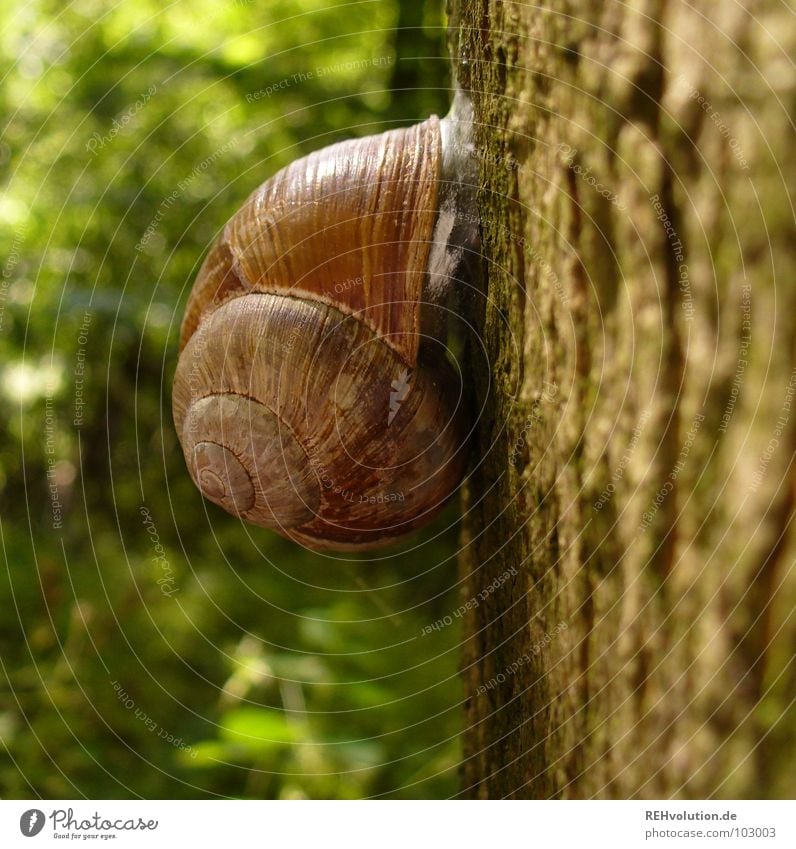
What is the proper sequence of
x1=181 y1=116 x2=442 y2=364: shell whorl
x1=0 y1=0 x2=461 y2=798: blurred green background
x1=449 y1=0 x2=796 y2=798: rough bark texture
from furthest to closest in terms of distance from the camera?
x1=0 y1=0 x2=461 y2=798: blurred green background
x1=181 y1=116 x2=442 y2=364: shell whorl
x1=449 y1=0 x2=796 y2=798: rough bark texture

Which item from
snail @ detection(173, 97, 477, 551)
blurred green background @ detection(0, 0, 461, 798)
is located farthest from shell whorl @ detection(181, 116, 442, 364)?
blurred green background @ detection(0, 0, 461, 798)

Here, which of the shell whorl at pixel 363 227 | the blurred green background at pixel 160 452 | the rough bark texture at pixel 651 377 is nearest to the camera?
the rough bark texture at pixel 651 377

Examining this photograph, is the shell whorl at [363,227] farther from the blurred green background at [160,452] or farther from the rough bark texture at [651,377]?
the blurred green background at [160,452]

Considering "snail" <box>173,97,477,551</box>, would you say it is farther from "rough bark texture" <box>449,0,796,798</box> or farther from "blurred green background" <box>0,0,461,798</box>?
"blurred green background" <box>0,0,461,798</box>

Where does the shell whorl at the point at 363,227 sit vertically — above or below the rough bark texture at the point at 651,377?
above

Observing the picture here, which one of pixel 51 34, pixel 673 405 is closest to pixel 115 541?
pixel 51 34

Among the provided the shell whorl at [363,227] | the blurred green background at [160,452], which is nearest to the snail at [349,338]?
the shell whorl at [363,227]
